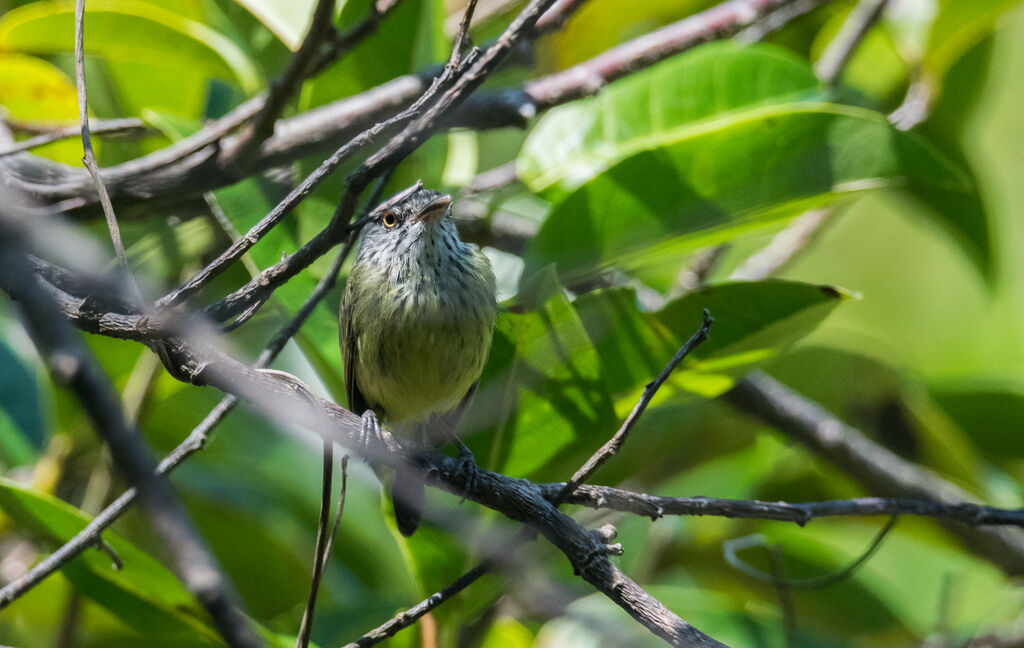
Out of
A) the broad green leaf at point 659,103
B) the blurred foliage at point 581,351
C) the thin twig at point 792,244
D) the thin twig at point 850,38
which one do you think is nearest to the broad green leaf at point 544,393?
the blurred foliage at point 581,351

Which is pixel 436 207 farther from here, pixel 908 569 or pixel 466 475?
pixel 908 569

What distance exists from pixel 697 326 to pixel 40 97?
2369 mm

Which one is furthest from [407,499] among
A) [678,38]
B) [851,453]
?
[678,38]

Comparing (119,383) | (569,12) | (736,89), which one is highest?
(569,12)

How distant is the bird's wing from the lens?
2635 mm

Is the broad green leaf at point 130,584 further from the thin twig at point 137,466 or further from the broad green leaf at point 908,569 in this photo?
A: the broad green leaf at point 908,569

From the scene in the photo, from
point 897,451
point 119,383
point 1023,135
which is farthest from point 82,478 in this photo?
point 1023,135

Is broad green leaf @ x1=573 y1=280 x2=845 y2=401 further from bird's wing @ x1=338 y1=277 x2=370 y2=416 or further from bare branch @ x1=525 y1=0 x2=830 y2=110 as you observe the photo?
bare branch @ x1=525 y1=0 x2=830 y2=110

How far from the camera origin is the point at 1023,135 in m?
6.51

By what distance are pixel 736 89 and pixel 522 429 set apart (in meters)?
1.28

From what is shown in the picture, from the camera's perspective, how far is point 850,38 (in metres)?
3.60

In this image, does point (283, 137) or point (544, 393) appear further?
point (283, 137)

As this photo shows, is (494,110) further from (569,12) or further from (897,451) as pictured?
(897,451)

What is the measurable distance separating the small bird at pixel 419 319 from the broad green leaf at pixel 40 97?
3.45ft
